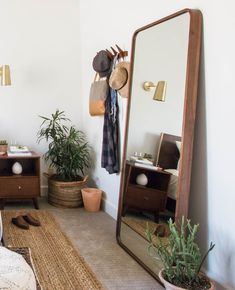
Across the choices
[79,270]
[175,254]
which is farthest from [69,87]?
[175,254]

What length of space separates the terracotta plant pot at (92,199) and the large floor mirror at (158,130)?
88 centimetres

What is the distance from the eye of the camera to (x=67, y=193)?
402 centimetres

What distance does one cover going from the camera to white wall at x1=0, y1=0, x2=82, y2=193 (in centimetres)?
424

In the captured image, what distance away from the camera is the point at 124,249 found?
296 centimetres

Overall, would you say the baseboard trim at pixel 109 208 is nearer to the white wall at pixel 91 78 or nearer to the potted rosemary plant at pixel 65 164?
the white wall at pixel 91 78

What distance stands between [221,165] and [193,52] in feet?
2.44

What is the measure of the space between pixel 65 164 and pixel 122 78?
1374 millimetres

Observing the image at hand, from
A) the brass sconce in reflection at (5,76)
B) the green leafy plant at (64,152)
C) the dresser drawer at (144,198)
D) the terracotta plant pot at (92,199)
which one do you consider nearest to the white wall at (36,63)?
the green leafy plant at (64,152)

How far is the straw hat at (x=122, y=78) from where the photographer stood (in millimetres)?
3199

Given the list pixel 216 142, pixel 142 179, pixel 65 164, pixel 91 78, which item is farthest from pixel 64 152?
pixel 216 142

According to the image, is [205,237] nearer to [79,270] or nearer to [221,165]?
[221,165]

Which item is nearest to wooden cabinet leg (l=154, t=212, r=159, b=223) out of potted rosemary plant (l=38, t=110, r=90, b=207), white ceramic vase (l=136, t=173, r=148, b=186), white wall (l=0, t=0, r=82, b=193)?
white ceramic vase (l=136, t=173, r=148, b=186)

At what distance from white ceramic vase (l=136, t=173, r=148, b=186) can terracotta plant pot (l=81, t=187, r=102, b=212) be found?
3.76ft

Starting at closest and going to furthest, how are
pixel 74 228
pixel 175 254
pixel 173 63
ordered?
1. pixel 175 254
2. pixel 173 63
3. pixel 74 228
